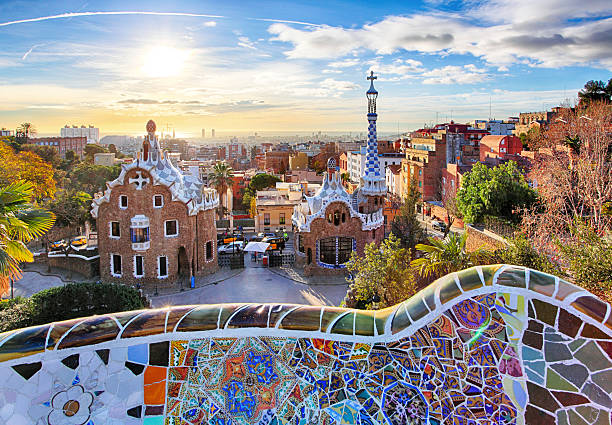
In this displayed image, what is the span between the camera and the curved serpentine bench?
185 inches

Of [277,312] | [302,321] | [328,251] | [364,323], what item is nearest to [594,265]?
[364,323]

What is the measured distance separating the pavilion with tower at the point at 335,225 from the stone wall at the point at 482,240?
4.79 m

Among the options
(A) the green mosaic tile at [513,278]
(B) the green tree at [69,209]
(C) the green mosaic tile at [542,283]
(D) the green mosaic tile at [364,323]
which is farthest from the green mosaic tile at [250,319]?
(B) the green tree at [69,209]

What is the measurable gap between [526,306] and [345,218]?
1897 centimetres

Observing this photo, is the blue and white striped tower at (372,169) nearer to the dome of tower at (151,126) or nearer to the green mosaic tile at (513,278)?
the dome of tower at (151,126)

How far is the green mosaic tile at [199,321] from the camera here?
17.4 ft

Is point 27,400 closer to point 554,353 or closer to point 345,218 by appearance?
point 554,353

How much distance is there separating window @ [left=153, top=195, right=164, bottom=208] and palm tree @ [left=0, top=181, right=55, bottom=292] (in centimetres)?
1059

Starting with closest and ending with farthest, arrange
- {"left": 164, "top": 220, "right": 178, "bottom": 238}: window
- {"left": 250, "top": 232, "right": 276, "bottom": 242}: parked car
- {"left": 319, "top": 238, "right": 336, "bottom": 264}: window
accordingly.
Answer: {"left": 164, "top": 220, "right": 178, "bottom": 238}: window, {"left": 319, "top": 238, "right": 336, "bottom": 264}: window, {"left": 250, "top": 232, "right": 276, "bottom": 242}: parked car

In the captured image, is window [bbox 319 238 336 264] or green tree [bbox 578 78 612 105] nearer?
window [bbox 319 238 336 264]

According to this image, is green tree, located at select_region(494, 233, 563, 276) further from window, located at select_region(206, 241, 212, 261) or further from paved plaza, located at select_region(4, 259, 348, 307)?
window, located at select_region(206, 241, 212, 261)

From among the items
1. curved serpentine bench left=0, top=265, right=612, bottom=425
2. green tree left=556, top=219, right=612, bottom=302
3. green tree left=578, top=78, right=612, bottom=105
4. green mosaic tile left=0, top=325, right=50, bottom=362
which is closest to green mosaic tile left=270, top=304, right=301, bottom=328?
curved serpentine bench left=0, top=265, right=612, bottom=425

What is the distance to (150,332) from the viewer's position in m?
5.27

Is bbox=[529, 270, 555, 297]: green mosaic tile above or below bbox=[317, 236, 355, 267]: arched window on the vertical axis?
above
